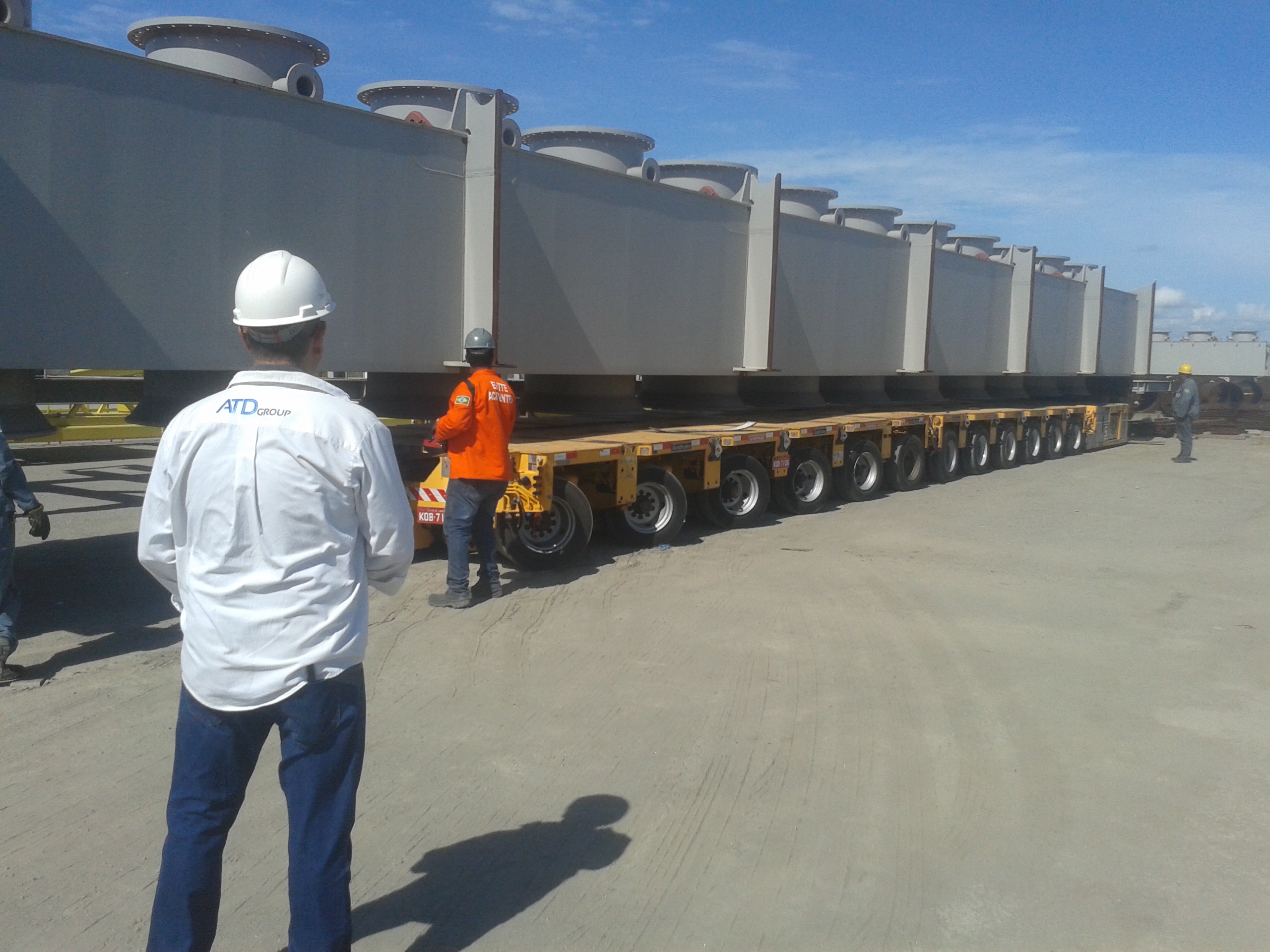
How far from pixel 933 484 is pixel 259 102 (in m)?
11.6

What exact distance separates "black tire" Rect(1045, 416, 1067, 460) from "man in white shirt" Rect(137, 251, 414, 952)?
2023 centimetres

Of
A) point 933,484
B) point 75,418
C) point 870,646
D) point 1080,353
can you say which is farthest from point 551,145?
point 1080,353

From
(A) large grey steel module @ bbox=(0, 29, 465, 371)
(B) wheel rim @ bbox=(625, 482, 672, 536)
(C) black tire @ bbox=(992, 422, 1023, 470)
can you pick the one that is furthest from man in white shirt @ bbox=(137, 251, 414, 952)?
(C) black tire @ bbox=(992, 422, 1023, 470)

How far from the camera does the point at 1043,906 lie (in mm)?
3486

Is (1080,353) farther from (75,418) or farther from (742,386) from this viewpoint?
(75,418)

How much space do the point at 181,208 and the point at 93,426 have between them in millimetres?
11807

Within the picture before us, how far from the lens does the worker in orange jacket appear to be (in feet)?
24.1

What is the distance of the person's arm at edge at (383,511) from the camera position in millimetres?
2566

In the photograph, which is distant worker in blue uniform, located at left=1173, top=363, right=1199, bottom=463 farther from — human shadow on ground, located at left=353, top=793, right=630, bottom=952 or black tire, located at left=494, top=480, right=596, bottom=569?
human shadow on ground, located at left=353, top=793, right=630, bottom=952

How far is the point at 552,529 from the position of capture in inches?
345

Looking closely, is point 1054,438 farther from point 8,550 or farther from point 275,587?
point 275,587

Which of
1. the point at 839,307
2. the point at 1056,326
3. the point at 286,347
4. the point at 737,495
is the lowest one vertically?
the point at 737,495

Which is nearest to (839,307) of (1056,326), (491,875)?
(1056,326)

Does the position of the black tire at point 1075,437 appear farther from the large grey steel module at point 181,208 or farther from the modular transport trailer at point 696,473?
the large grey steel module at point 181,208
